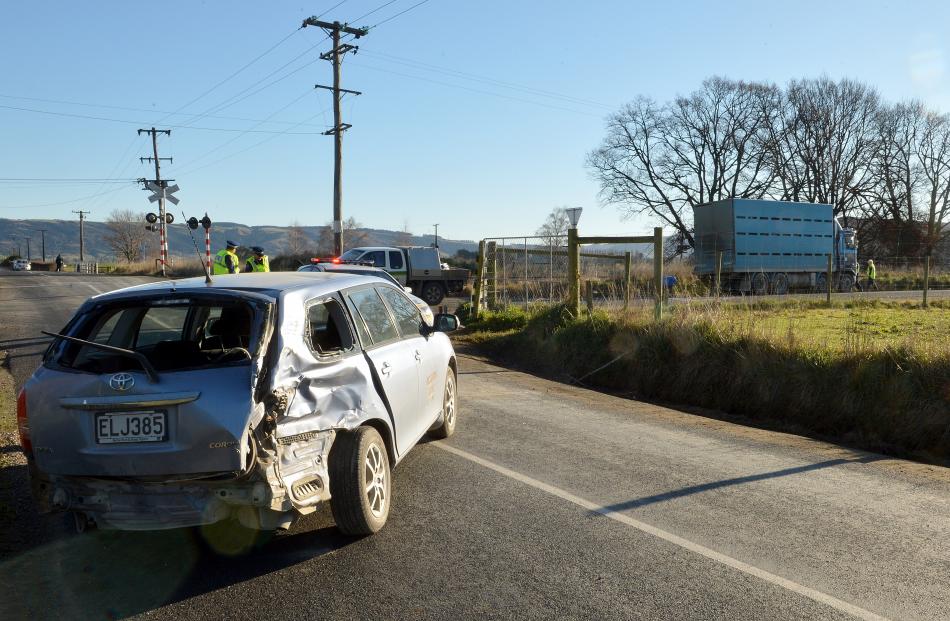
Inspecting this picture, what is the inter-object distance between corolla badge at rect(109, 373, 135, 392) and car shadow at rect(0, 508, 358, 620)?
1068 millimetres

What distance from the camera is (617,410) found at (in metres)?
9.10

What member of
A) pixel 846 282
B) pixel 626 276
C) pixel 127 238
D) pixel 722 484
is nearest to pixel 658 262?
pixel 626 276

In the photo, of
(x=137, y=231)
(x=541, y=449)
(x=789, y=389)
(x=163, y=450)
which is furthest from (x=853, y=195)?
(x=137, y=231)

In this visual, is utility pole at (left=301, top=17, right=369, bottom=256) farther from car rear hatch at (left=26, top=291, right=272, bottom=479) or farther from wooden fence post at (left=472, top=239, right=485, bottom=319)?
car rear hatch at (left=26, top=291, right=272, bottom=479)

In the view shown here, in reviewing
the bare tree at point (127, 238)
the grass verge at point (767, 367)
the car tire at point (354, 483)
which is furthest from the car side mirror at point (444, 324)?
the bare tree at point (127, 238)

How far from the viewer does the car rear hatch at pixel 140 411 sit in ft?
12.5

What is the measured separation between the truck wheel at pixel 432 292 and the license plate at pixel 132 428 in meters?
22.9

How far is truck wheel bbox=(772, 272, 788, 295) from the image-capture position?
33.4 metres

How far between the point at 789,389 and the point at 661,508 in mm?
5077

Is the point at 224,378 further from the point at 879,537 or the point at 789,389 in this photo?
the point at 789,389

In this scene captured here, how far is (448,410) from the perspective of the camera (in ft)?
23.1

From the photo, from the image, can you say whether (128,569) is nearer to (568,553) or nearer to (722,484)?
(568,553)

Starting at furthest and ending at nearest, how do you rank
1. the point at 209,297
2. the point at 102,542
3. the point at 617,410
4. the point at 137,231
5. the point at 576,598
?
the point at 137,231, the point at 617,410, the point at 102,542, the point at 209,297, the point at 576,598

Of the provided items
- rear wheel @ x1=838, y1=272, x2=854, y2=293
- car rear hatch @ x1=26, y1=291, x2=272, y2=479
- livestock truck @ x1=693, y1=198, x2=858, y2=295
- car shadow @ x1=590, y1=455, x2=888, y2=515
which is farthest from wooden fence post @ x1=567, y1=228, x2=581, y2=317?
rear wheel @ x1=838, y1=272, x2=854, y2=293
